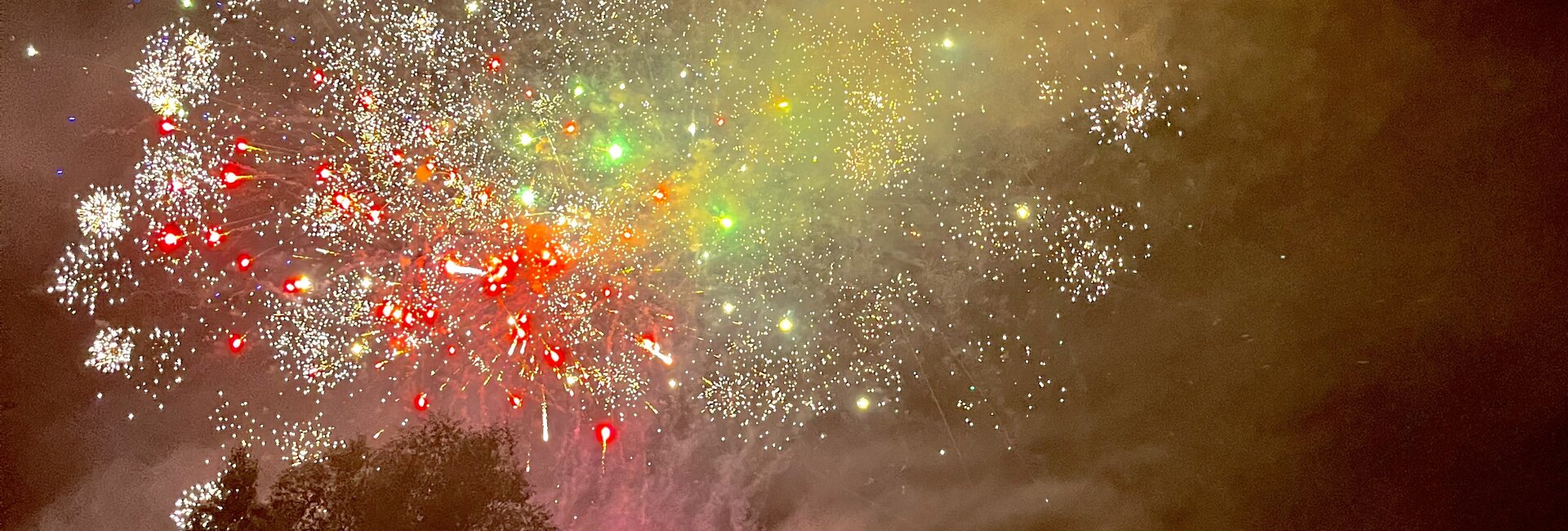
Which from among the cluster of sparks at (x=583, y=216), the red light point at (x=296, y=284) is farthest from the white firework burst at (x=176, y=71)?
the red light point at (x=296, y=284)

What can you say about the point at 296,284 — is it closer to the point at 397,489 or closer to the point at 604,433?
the point at 397,489

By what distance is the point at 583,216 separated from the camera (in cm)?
188

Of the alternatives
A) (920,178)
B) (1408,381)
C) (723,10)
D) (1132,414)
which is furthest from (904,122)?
(1408,381)

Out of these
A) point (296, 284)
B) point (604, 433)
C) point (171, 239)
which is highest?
point (171, 239)

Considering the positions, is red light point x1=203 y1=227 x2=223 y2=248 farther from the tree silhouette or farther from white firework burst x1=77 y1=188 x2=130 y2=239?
the tree silhouette

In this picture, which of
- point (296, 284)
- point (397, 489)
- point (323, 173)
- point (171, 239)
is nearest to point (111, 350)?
point (171, 239)

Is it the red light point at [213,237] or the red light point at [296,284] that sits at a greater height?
the red light point at [213,237]

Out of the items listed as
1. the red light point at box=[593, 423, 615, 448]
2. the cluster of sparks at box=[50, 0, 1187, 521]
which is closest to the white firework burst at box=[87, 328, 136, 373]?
the cluster of sparks at box=[50, 0, 1187, 521]

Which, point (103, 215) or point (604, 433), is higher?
point (103, 215)

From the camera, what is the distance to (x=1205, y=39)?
1921 millimetres

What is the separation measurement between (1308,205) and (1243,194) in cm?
19

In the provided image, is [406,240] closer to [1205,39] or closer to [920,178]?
[920,178]

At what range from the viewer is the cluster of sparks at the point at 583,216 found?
6.10 feet

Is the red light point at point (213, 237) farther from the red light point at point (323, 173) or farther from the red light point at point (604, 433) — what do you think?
the red light point at point (604, 433)
